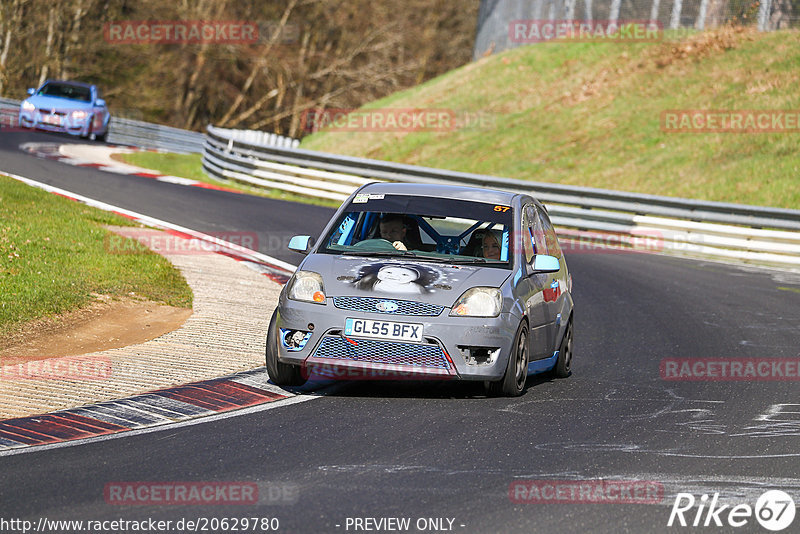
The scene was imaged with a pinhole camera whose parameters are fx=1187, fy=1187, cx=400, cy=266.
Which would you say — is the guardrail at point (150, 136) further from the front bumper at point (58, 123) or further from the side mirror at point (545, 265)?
the side mirror at point (545, 265)

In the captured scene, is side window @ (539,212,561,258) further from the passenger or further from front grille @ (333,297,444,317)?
front grille @ (333,297,444,317)

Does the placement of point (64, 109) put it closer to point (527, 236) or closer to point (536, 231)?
point (536, 231)

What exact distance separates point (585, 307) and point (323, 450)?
25.3ft

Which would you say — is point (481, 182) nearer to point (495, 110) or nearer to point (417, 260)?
point (495, 110)

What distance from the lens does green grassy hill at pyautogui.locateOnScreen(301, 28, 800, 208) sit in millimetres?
27266

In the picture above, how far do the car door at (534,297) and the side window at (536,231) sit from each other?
0.04m

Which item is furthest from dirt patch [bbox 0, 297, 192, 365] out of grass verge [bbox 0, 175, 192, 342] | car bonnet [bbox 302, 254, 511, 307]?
car bonnet [bbox 302, 254, 511, 307]

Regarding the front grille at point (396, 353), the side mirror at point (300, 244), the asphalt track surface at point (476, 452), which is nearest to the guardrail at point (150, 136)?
the asphalt track surface at point (476, 452)

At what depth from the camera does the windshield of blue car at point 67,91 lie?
3400 centimetres

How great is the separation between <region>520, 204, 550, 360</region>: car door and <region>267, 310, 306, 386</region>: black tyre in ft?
5.98

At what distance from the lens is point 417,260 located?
29.6 feet

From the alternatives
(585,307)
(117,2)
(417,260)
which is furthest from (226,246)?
(117,2)

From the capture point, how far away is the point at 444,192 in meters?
9.90

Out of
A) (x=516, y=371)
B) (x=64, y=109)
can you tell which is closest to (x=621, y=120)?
(x=64, y=109)
